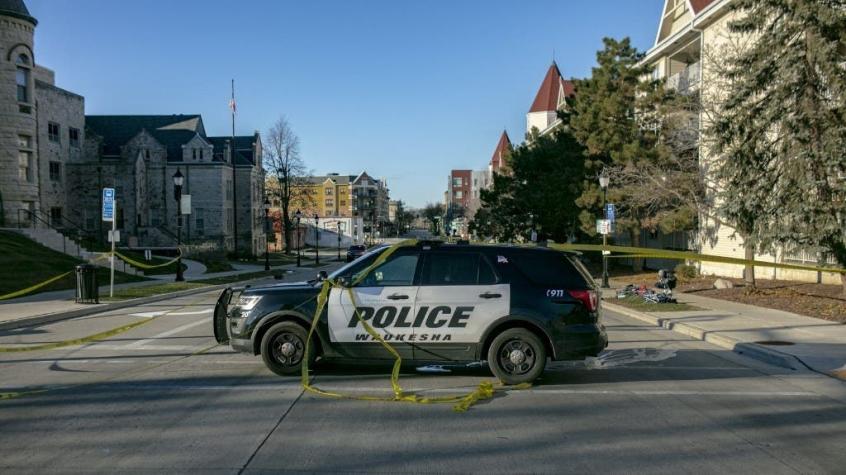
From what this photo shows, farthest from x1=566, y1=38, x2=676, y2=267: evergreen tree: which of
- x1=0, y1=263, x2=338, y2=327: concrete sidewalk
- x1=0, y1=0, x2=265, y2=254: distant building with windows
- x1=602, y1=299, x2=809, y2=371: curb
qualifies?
x1=0, y1=0, x2=265, y2=254: distant building with windows

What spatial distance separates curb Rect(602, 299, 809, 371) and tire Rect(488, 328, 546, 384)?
448 cm

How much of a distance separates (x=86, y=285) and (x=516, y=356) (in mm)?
14591

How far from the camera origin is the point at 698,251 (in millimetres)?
29766

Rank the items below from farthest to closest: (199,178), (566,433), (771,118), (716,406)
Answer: (199,178) → (771,118) → (716,406) → (566,433)

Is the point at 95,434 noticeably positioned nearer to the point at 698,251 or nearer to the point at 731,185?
the point at 731,185

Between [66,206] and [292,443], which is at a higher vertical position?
[66,206]

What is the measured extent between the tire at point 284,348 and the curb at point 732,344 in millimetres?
7193

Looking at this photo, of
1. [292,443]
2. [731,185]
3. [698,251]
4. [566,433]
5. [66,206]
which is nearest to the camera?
[292,443]

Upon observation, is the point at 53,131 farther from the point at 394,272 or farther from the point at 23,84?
the point at 394,272

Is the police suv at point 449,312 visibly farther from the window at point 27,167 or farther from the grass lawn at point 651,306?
the window at point 27,167

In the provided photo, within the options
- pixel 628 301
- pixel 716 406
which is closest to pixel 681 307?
pixel 628 301

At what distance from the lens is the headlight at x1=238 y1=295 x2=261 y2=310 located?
28.5 ft

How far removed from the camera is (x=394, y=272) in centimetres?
855

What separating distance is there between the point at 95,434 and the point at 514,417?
408cm
